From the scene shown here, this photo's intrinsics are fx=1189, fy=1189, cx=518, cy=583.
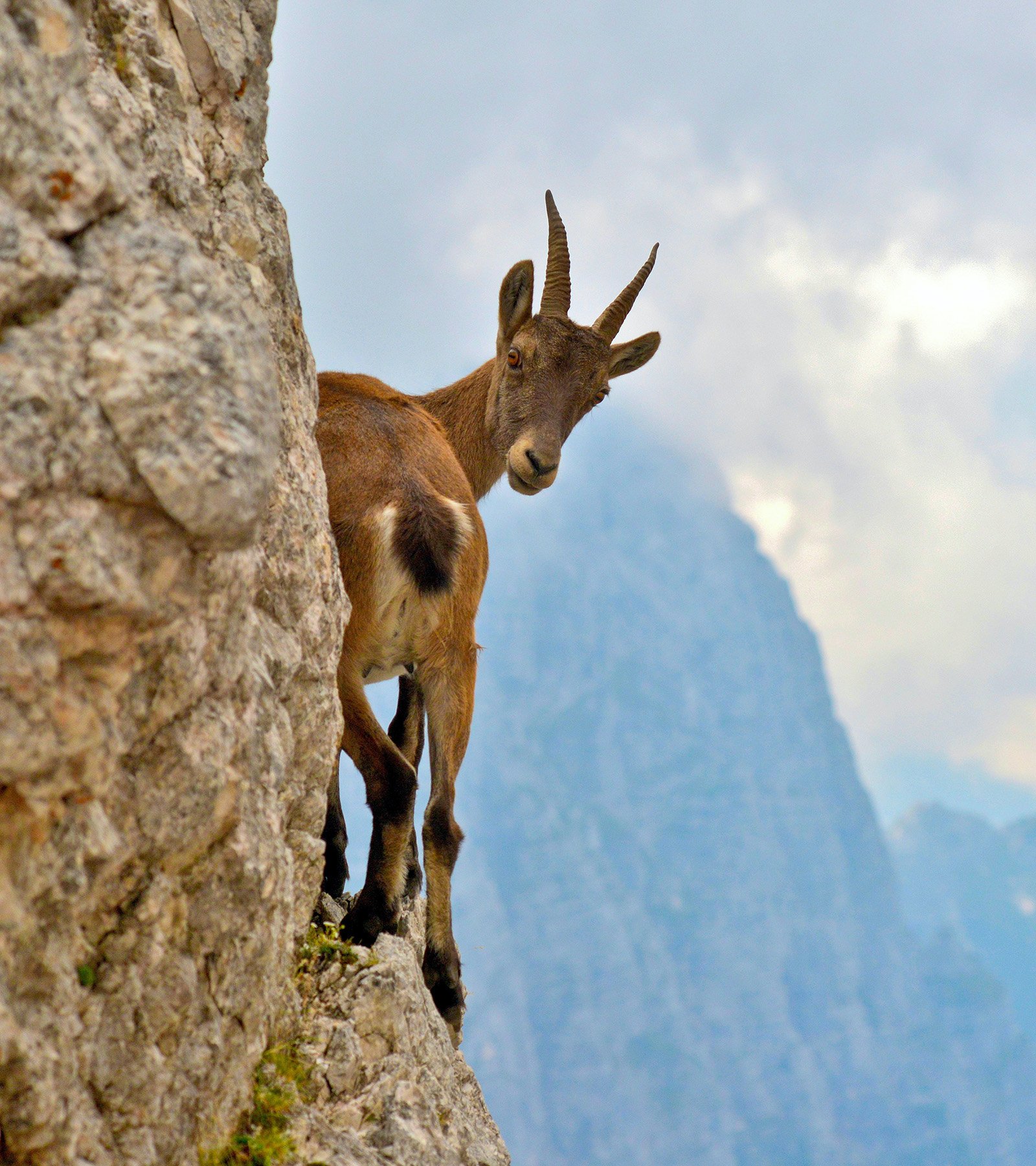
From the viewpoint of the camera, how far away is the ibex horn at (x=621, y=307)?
30.2ft

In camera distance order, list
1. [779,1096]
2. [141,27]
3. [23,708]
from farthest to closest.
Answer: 1. [779,1096]
2. [141,27]
3. [23,708]

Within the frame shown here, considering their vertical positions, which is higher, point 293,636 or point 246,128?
point 246,128

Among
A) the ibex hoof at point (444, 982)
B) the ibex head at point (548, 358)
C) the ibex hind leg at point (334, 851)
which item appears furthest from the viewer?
the ibex head at point (548, 358)

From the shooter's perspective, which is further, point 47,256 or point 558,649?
point 558,649

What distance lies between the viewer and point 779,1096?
10962 centimetres

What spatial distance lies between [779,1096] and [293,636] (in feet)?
384

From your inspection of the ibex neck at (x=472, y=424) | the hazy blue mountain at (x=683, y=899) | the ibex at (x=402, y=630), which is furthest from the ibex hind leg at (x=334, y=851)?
the hazy blue mountain at (x=683, y=899)

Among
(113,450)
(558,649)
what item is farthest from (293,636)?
(558,649)

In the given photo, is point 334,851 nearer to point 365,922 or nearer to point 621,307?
point 365,922

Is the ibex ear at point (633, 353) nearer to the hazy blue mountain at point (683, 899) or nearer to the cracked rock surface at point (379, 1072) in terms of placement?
the cracked rock surface at point (379, 1072)

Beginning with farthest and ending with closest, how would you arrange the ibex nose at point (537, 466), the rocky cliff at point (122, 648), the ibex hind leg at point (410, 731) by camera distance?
the ibex nose at point (537, 466)
the ibex hind leg at point (410, 731)
the rocky cliff at point (122, 648)

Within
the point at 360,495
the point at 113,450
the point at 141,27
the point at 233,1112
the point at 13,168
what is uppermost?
the point at 141,27

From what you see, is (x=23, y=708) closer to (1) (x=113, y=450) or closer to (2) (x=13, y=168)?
(1) (x=113, y=450)

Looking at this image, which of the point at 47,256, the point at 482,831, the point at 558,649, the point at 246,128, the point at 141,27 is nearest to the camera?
the point at 47,256
